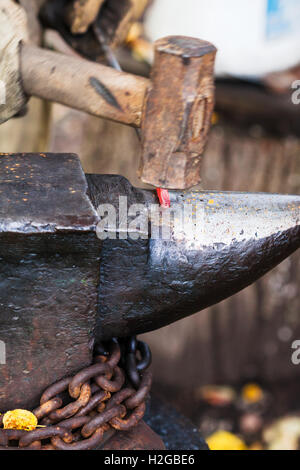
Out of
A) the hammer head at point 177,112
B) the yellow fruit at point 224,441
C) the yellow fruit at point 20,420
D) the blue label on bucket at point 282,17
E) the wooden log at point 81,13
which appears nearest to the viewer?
the hammer head at point 177,112

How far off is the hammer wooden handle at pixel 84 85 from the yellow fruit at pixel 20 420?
58 centimetres

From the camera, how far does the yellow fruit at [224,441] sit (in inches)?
88.2

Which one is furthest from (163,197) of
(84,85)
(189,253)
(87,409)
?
(87,409)

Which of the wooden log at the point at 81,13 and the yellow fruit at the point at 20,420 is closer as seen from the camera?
the yellow fruit at the point at 20,420

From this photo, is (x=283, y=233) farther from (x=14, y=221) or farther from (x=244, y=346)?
(x=244, y=346)

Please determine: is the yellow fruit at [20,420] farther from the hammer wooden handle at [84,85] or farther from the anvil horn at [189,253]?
the hammer wooden handle at [84,85]

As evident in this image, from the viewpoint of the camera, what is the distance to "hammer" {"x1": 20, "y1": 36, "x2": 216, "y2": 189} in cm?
90

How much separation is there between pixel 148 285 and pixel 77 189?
23cm

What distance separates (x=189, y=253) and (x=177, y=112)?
0.27 metres

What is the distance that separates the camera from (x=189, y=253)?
1.04 metres

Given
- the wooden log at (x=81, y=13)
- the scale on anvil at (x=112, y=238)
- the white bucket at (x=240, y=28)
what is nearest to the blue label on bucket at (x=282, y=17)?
the white bucket at (x=240, y=28)

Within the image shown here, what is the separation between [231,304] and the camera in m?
2.48

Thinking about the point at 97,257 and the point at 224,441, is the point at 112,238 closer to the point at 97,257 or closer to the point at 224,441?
the point at 97,257

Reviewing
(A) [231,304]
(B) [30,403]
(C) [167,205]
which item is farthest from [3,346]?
(A) [231,304]
